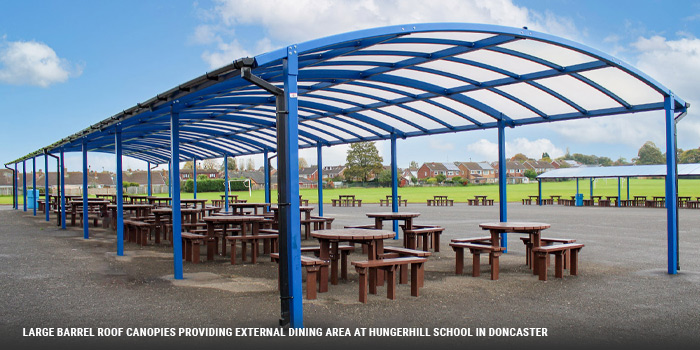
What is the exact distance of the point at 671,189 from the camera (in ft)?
28.2

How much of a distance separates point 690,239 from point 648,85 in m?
6.99

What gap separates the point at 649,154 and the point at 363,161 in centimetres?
7080

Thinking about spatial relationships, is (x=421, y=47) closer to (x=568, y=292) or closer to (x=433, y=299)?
(x=433, y=299)

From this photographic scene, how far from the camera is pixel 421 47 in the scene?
738 cm

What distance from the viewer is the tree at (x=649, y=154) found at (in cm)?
10856

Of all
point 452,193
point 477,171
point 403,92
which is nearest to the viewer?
point 403,92

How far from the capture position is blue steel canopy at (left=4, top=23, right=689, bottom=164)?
6898mm

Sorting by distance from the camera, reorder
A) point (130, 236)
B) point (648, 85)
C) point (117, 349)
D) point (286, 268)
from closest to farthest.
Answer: point (117, 349)
point (286, 268)
point (648, 85)
point (130, 236)

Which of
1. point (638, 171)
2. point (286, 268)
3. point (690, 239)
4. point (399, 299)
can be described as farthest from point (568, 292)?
point (638, 171)

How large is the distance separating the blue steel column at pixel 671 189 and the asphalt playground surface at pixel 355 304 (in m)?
0.33

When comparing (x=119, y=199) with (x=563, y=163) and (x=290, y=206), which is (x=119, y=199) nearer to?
(x=290, y=206)

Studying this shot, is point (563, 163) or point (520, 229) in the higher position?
point (563, 163)

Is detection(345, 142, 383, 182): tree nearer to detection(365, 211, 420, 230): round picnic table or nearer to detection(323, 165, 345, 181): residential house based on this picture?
detection(323, 165, 345, 181): residential house

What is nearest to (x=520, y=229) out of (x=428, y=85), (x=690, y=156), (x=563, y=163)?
(x=428, y=85)
